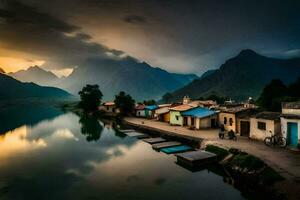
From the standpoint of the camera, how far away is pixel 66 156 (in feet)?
110

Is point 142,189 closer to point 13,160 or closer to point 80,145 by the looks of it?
point 13,160

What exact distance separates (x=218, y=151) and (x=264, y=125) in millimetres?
6723

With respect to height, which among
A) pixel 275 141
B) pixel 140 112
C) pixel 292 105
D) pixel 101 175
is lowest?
pixel 101 175

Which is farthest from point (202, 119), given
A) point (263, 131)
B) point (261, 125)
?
point (263, 131)

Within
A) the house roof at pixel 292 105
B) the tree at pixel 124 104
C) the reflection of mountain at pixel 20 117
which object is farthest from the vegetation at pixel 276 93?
the reflection of mountain at pixel 20 117

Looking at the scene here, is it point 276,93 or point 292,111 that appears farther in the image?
point 276,93

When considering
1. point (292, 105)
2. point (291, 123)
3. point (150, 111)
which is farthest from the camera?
point (150, 111)

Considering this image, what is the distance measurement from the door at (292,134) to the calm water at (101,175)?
900 centimetres

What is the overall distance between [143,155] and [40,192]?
14.3 m

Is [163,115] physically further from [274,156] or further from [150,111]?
[274,156]

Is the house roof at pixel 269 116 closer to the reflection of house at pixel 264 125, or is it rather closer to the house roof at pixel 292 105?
the reflection of house at pixel 264 125

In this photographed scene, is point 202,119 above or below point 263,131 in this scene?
above

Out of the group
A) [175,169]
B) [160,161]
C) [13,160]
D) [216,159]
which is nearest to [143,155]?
[160,161]

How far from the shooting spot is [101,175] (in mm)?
24703
